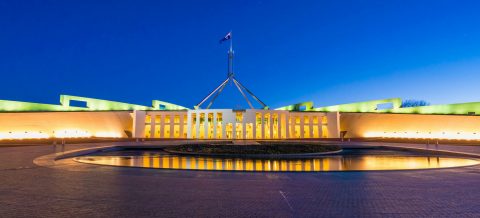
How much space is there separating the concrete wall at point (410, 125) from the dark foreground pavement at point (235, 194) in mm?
38750

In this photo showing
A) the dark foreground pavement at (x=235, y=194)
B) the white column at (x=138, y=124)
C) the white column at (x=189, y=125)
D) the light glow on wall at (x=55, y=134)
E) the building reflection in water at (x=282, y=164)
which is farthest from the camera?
the white column at (x=189, y=125)

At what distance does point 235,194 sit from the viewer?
7.77 meters

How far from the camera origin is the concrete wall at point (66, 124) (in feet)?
138

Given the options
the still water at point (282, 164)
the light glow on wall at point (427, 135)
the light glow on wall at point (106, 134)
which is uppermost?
the light glow on wall at point (106, 134)

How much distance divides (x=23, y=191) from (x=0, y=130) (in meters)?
43.3

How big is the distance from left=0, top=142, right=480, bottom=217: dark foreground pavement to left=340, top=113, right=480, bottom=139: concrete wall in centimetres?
3875

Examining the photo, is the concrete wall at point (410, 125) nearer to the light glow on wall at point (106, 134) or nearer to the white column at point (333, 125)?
the white column at point (333, 125)

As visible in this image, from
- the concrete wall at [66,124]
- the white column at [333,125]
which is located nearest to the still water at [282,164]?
the concrete wall at [66,124]

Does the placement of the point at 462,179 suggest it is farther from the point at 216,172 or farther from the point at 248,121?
the point at 248,121

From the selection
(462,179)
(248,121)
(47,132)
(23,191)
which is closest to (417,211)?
(462,179)

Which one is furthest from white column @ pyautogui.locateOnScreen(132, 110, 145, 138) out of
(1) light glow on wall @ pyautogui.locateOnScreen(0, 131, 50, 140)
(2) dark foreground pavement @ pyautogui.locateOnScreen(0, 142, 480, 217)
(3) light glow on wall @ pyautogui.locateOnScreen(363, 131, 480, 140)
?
(2) dark foreground pavement @ pyautogui.locateOnScreen(0, 142, 480, 217)

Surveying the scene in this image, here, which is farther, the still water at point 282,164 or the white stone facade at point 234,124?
the white stone facade at point 234,124

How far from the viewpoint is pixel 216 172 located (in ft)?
38.5

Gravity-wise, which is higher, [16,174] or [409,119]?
[409,119]
